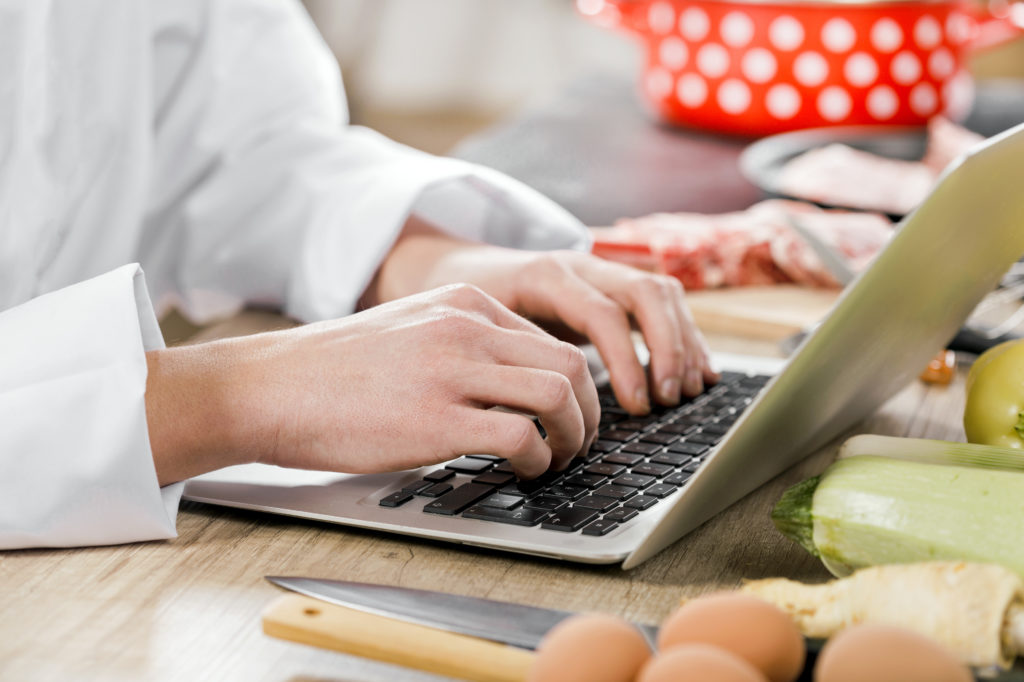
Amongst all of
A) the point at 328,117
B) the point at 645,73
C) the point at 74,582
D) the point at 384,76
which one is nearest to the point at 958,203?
the point at 74,582

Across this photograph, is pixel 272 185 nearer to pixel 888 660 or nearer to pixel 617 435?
pixel 617 435

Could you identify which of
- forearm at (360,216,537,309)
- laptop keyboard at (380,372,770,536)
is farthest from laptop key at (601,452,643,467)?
forearm at (360,216,537,309)

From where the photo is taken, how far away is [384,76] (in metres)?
4.52

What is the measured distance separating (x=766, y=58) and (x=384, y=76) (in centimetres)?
330

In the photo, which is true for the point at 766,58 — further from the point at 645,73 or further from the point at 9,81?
the point at 9,81

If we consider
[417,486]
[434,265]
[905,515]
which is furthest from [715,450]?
[434,265]

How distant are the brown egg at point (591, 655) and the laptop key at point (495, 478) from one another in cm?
25

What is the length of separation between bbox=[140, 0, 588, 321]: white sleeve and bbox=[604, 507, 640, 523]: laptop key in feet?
1.43

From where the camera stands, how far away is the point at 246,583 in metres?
0.50

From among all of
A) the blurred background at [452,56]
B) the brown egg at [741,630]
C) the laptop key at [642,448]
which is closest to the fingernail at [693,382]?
the laptop key at [642,448]

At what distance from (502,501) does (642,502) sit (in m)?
0.07

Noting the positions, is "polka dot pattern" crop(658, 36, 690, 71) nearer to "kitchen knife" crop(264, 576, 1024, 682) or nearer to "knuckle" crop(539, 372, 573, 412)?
"knuckle" crop(539, 372, 573, 412)

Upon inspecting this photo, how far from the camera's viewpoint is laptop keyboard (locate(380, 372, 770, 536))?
1.75ft

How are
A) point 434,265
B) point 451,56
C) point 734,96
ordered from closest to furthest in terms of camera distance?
point 434,265 → point 734,96 → point 451,56
